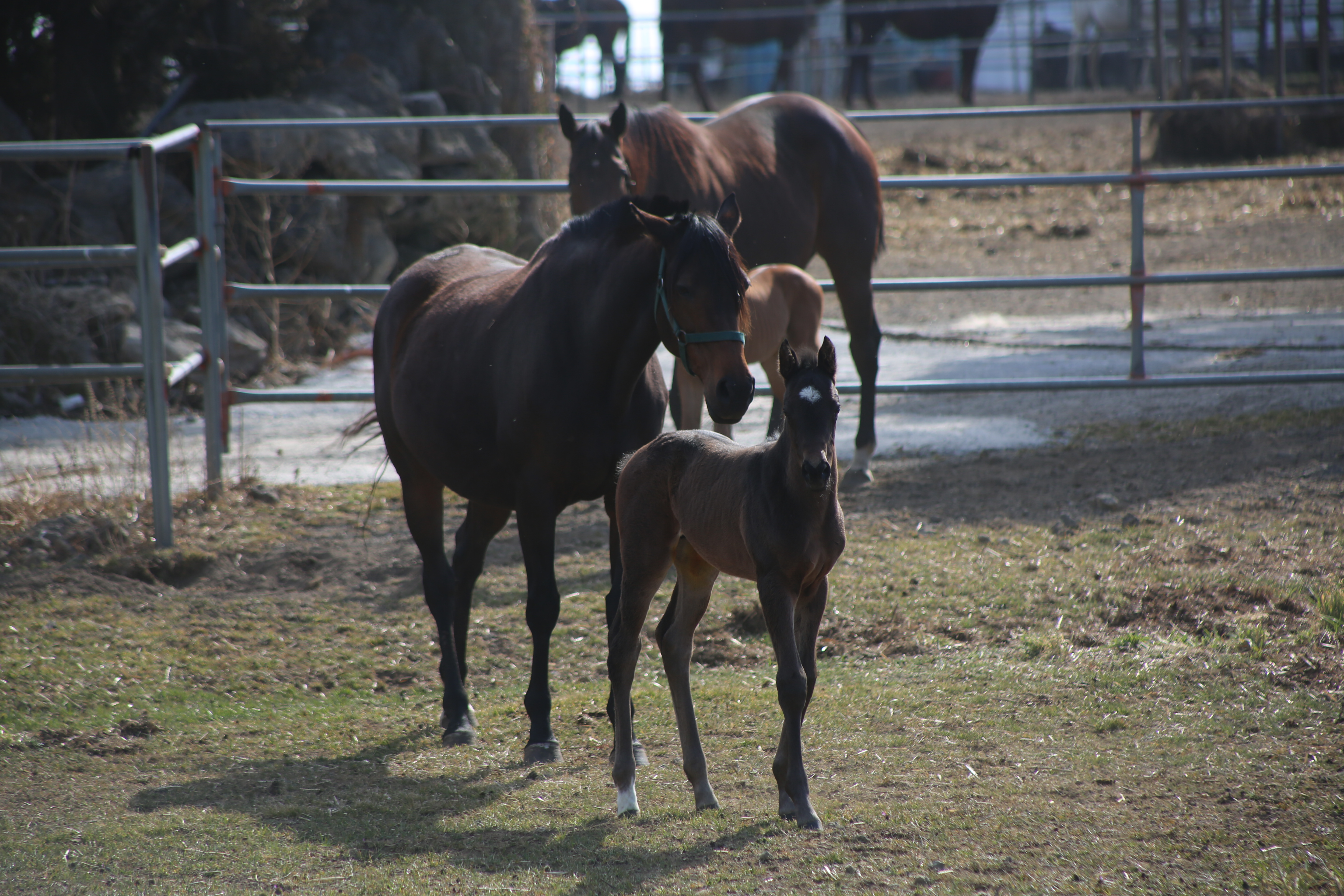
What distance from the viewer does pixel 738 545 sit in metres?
3.37

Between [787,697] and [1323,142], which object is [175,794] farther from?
[1323,142]

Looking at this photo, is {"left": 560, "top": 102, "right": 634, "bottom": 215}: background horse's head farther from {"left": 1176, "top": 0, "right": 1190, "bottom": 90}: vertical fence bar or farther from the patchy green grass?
{"left": 1176, "top": 0, "right": 1190, "bottom": 90}: vertical fence bar

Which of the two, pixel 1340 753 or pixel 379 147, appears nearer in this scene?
pixel 1340 753

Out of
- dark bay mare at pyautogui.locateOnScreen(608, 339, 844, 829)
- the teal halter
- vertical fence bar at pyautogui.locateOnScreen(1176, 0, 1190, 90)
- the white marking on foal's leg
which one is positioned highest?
vertical fence bar at pyautogui.locateOnScreen(1176, 0, 1190, 90)

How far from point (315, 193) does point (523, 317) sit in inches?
132

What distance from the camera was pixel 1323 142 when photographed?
57.3 feet

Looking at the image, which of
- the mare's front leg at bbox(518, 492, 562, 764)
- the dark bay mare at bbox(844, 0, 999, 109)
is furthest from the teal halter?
the dark bay mare at bbox(844, 0, 999, 109)

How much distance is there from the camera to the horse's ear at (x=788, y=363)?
3205 mm

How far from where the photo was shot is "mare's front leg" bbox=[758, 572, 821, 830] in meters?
3.25

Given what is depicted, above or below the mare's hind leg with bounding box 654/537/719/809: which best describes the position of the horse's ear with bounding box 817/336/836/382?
above

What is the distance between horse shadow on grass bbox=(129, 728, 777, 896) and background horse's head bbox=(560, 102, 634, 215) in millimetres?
2718

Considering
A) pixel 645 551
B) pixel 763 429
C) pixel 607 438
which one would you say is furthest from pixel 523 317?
pixel 763 429

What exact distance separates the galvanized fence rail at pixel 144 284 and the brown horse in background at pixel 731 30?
18.0 meters

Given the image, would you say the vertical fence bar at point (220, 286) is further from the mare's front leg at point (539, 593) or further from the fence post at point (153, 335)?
the mare's front leg at point (539, 593)
